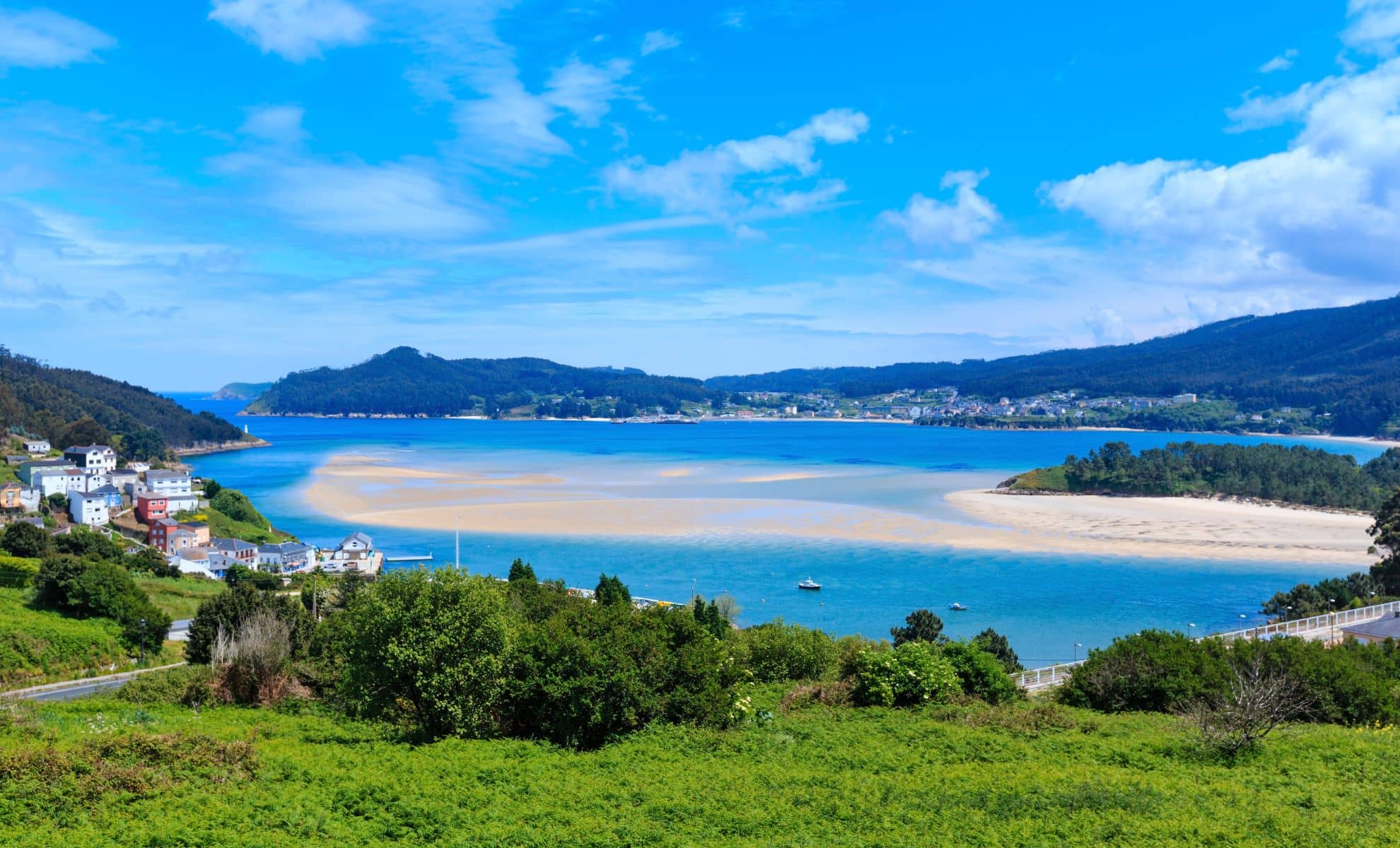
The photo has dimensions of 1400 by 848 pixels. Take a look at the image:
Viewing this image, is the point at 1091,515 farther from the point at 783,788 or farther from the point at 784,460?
the point at 783,788

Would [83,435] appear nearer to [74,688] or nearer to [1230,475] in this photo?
[74,688]

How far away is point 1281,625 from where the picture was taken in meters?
24.1

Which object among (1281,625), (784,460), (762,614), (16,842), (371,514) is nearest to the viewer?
(16,842)

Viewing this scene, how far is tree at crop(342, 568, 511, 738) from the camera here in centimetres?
1227

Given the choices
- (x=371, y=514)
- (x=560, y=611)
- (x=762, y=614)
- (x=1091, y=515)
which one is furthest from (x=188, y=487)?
(x=1091, y=515)

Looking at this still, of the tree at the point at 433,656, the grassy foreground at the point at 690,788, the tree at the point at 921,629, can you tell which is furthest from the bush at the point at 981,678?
the tree at the point at 921,629

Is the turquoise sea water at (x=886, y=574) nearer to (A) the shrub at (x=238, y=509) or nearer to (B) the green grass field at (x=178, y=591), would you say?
(A) the shrub at (x=238, y=509)

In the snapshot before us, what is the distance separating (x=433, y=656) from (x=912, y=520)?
46.5m

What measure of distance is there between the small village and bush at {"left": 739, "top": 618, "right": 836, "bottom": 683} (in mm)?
25985

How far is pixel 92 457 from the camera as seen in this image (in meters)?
67.2

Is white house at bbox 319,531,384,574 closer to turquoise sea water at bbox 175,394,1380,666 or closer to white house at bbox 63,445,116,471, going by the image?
turquoise sea water at bbox 175,394,1380,666

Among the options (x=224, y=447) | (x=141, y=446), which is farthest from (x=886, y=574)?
(x=224, y=447)

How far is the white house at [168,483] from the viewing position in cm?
5856

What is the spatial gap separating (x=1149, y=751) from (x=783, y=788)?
5.07m
